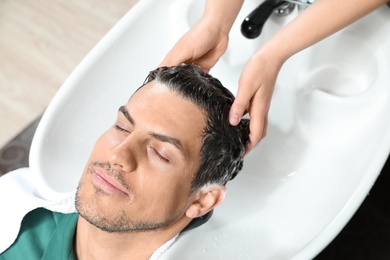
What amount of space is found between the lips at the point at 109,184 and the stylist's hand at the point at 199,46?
0.93ft

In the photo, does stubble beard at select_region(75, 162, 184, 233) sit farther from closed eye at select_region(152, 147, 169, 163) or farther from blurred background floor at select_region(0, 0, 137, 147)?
blurred background floor at select_region(0, 0, 137, 147)

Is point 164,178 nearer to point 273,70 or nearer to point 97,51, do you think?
point 273,70

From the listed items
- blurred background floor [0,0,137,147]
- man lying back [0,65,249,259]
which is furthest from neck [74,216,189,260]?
blurred background floor [0,0,137,147]

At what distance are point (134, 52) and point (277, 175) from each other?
0.46m

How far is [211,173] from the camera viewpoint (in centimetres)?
95

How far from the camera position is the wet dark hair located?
0.93 m

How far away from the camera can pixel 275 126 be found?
1310 millimetres

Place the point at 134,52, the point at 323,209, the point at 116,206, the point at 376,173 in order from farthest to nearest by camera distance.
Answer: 1. the point at 134,52
2. the point at 323,209
3. the point at 376,173
4. the point at 116,206

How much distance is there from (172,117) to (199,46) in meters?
0.23

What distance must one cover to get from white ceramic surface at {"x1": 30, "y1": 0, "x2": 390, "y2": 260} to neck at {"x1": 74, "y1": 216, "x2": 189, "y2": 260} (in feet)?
0.13

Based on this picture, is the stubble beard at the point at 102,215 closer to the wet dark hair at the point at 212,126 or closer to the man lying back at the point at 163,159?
the man lying back at the point at 163,159

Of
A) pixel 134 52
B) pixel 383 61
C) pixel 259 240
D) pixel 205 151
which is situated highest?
pixel 134 52

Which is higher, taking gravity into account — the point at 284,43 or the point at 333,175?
the point at 284,43

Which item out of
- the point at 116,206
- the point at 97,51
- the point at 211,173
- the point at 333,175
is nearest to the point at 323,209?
the point at 333,175
